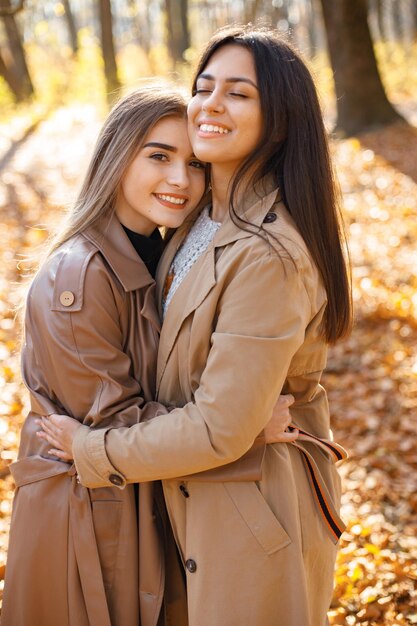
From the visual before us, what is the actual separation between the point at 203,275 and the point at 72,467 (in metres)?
0.84

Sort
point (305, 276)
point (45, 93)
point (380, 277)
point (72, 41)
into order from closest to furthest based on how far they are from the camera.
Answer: point (305, 276), point (380, 277), point (45, 93), point (72, 41)

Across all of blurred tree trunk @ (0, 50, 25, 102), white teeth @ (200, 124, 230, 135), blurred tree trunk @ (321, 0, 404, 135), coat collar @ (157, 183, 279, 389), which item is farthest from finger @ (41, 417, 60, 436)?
blurred tree trunk @ (0, 50, 25, 102)

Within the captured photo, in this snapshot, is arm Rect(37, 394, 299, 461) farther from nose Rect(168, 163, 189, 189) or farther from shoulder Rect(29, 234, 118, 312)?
nose Rect(168, 163, 189, 189)

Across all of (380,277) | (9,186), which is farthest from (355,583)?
(9,186)

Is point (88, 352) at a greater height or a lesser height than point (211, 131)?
lesser

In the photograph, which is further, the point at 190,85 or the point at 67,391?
the point at 190,85

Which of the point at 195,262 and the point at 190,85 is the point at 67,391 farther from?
the point at 190,85

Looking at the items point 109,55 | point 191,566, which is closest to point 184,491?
point 191,566

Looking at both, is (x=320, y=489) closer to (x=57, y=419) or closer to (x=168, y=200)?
(x=57, y=419)

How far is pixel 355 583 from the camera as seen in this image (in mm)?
3686

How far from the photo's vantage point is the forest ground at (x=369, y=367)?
3742 mm

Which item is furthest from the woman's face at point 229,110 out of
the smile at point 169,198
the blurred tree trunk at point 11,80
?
the blurred tree trunk at point 11,80

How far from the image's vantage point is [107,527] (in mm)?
2477

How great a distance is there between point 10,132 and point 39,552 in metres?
13.8
